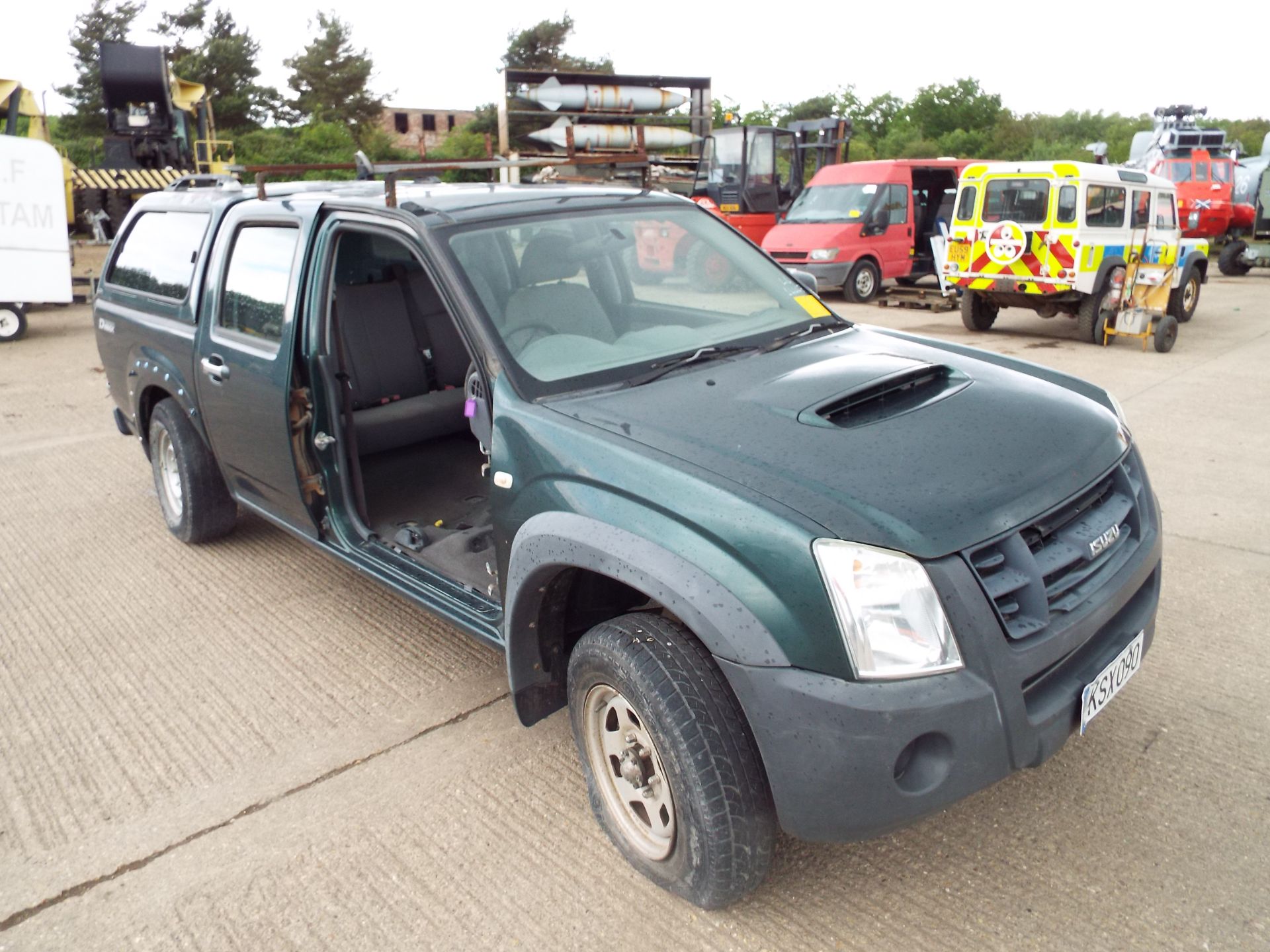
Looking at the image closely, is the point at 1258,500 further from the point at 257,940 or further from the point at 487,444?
the point at 257,940

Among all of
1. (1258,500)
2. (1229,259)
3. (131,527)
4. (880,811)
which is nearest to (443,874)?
(880,811)

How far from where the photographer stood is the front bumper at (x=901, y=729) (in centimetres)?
201

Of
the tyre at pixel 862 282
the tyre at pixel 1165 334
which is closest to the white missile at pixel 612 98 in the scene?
the tyre at pixel 862 282

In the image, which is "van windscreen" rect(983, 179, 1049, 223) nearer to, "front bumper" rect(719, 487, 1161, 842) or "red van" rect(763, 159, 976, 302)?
"red van" rect(763, 159, 976, 302)

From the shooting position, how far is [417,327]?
464 cm

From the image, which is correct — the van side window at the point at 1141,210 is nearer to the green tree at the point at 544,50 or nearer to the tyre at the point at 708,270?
the tyre at the point at 708,270

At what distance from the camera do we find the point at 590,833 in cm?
278

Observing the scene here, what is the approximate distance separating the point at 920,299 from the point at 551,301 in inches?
483

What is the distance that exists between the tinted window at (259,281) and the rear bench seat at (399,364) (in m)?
0.42

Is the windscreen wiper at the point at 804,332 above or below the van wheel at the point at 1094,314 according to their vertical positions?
above

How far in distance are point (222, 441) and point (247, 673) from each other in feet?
3.56

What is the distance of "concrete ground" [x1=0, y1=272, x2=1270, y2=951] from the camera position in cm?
242

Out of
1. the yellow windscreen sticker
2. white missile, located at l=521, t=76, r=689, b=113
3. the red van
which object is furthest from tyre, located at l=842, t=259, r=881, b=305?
white missile, located at l=521, t=76, r=689, b=113

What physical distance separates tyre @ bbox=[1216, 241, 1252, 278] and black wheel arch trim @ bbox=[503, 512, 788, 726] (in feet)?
68.8
